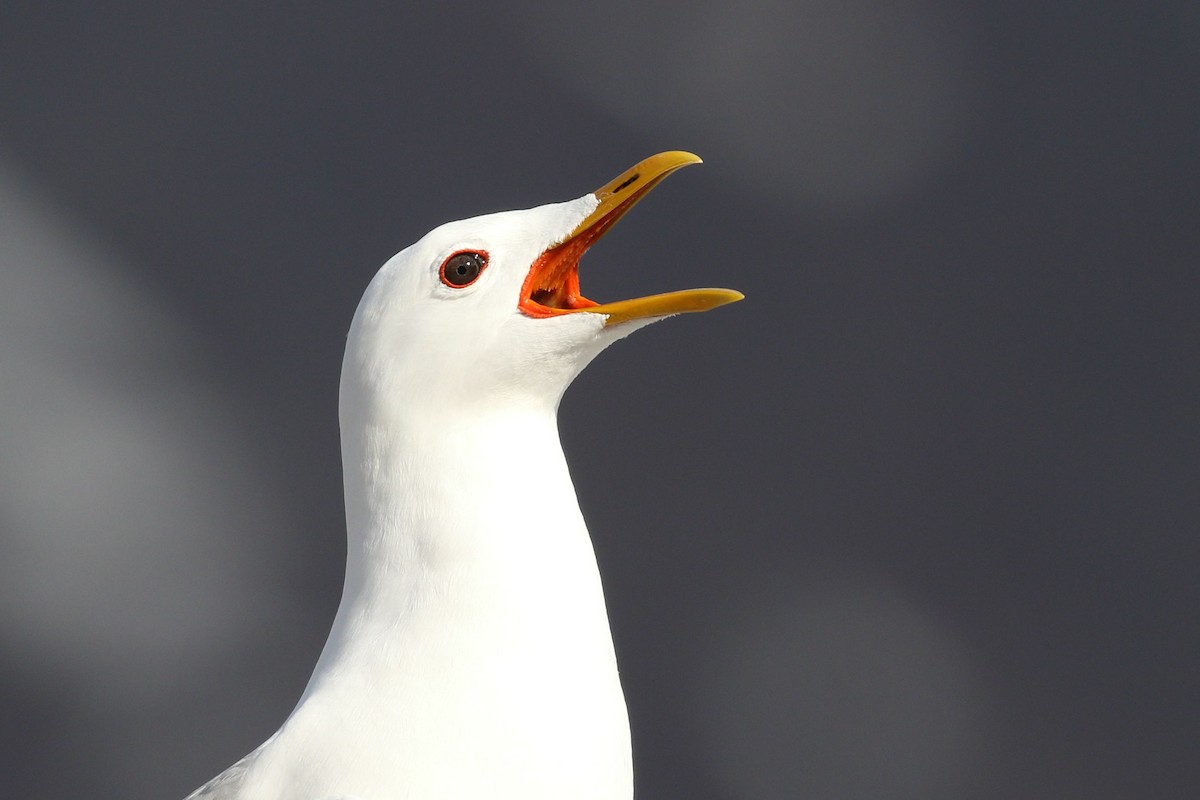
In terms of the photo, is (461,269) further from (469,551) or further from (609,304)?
(469,551)

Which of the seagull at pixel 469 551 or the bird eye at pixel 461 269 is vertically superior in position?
the bird eye at pixel 461 269

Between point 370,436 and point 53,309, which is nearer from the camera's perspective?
point 370,436

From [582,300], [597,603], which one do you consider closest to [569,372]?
[582,300]

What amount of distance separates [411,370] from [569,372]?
142 millimetres

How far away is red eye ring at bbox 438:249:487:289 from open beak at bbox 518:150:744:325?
0.15ft

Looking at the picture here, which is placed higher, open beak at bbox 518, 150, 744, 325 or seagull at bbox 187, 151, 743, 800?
open beak at bbox 518, 150, 744, 325

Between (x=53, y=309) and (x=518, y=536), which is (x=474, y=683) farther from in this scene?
(x=53, y=309)

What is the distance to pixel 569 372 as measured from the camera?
120cm

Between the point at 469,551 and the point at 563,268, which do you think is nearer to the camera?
the point at 469,551

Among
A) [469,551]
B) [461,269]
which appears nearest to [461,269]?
[461,269]

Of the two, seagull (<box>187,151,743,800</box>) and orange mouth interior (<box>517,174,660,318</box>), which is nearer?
seagull (<box>187,151,743,800</box>)

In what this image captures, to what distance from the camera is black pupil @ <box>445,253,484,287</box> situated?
1.18 metres

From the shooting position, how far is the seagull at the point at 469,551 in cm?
106

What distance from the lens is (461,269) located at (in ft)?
3.88
